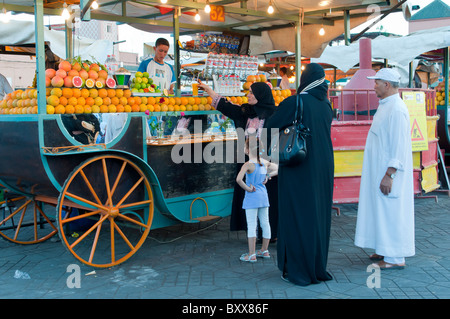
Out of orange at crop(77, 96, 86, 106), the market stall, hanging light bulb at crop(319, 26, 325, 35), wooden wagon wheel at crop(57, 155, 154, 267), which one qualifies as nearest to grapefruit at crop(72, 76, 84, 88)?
the market stall

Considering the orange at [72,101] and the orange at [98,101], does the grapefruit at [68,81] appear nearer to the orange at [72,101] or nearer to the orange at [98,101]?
the orange at [72,101]

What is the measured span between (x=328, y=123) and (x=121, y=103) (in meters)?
2.12

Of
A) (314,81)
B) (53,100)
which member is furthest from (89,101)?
(314,81)

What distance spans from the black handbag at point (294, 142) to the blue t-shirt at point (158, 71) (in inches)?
127

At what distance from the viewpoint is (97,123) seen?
4590 millimetres

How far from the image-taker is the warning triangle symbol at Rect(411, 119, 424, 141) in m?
7.25

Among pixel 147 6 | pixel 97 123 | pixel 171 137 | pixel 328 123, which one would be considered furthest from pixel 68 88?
pixel 147 6

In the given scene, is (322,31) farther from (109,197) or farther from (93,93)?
(109,197)

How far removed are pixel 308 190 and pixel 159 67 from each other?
3.80 meters

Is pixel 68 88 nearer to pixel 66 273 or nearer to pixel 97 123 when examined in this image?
pixel 97 123

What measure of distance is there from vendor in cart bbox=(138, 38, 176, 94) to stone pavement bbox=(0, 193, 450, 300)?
2272 mm

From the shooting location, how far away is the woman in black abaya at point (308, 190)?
3979mm

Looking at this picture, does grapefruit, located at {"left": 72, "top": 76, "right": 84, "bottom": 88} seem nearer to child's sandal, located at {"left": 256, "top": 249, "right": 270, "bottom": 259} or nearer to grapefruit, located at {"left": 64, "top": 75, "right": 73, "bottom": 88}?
grapefruit, located at {"left": 64, "top": 75, "right": 73, "bottom": 88}

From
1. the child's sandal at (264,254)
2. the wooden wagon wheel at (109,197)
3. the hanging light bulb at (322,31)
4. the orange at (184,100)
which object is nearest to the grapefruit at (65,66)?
the wooden wagon wheel at (109,197)
